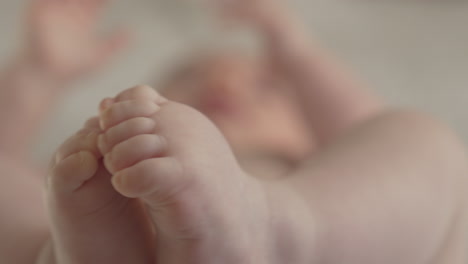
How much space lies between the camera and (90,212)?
367mm

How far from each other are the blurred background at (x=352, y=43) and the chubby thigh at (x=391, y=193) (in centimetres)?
33

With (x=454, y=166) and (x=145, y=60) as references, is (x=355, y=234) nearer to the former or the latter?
(x=454, y=166)

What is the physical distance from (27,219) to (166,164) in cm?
18

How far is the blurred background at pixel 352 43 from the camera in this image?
91 centimetres

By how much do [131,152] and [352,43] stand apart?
2.59 ft

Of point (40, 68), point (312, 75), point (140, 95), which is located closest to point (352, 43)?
point (312, 75)

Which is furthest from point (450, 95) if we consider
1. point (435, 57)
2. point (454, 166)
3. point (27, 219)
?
point (27, 219)

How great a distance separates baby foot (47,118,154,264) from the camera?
36 centimetres

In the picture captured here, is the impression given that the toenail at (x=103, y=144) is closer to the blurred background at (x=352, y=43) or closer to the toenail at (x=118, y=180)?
the toenail at (x=118, y=180)

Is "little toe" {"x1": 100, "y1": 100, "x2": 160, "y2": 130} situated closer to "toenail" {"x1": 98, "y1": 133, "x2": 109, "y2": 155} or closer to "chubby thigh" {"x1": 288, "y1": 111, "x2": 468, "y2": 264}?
"toenail" {"x1": 98, "y1": 133, "x2": 109, "y2": 155}

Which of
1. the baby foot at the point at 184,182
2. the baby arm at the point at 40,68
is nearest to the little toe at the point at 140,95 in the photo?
the baby foot at the point at 184,182

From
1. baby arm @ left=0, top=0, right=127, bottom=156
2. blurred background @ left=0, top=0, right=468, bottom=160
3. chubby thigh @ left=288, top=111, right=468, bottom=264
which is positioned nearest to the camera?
chubby thigh @ left=288, top=111, right=468, bottom=264

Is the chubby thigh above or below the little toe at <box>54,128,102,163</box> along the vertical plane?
below

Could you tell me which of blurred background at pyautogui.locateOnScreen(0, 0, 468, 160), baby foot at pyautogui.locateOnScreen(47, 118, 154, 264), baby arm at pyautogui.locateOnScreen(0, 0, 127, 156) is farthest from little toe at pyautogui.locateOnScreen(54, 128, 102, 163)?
blurred background at pyautogui.locateOnScreen(0, 0, 468, 160)
